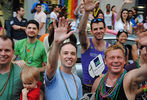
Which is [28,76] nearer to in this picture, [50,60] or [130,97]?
[50,60]

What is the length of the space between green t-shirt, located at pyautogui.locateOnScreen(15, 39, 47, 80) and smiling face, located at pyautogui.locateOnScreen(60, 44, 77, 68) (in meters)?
1.17

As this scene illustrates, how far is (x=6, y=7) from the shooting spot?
33.9 feet

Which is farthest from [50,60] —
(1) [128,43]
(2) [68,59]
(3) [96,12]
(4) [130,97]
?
(3) [96,12]

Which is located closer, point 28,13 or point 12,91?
point 12,91

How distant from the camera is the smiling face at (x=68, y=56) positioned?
2830mm

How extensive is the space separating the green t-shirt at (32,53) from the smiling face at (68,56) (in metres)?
1.17

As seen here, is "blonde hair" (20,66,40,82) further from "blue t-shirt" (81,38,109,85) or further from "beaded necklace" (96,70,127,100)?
"blue t-shirt" (81,38,109,85)

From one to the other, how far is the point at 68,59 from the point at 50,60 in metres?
0.31

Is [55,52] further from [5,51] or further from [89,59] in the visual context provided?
[89,59]

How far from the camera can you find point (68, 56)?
2.85m

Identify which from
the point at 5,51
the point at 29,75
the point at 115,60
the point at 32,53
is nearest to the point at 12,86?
the point at 29,75

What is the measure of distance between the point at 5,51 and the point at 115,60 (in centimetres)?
127

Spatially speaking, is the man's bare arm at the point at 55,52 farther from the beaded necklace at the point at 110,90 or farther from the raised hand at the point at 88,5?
the raised hand at the point at 88,5

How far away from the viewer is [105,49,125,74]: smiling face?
2.67 metres
